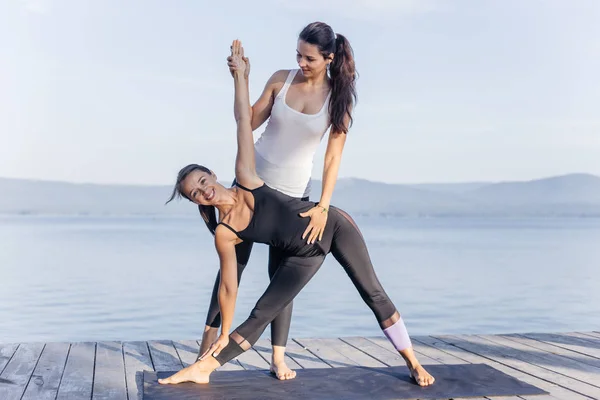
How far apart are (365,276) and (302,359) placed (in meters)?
0.81

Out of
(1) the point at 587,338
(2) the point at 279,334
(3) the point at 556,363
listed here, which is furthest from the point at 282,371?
(1) the point at 587,338

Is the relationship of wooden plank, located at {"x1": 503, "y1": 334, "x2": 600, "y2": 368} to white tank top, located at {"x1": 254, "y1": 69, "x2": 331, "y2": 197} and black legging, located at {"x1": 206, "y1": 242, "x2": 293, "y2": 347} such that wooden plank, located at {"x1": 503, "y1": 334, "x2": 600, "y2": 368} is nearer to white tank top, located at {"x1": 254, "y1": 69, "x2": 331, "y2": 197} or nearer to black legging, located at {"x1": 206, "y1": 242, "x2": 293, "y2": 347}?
black legging, located at {"x1": 206, "y1": 242, "x2": 293, "y2": 347}

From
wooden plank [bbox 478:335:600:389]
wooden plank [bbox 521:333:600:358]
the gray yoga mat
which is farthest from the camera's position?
wooden plank [bbox 521:333:600:358]

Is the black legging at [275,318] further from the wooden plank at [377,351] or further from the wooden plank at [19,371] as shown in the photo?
the wooden plank at [19,371]

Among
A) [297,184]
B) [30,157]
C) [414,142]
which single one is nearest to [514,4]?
[414,142]

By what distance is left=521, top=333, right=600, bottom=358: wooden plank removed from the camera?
3.98m

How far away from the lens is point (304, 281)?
3084 millimetres

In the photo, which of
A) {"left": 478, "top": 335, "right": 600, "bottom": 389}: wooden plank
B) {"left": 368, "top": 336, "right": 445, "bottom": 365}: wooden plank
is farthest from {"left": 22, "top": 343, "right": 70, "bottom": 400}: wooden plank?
{"left": 478, "top": 335, "right": 600, "bottom": 389}: wooden plank

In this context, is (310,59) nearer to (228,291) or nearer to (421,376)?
(228,291)

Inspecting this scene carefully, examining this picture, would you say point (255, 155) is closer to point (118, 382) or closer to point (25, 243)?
point (118, 382)

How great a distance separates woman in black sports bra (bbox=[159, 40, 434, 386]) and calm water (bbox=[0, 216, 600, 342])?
344 cm

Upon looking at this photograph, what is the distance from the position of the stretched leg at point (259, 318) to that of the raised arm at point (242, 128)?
363mm

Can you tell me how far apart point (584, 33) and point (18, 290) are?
17844 millimetres

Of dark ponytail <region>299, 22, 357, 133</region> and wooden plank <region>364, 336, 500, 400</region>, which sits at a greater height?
dark ponytail <region>299, 22, 357, 133</region>
